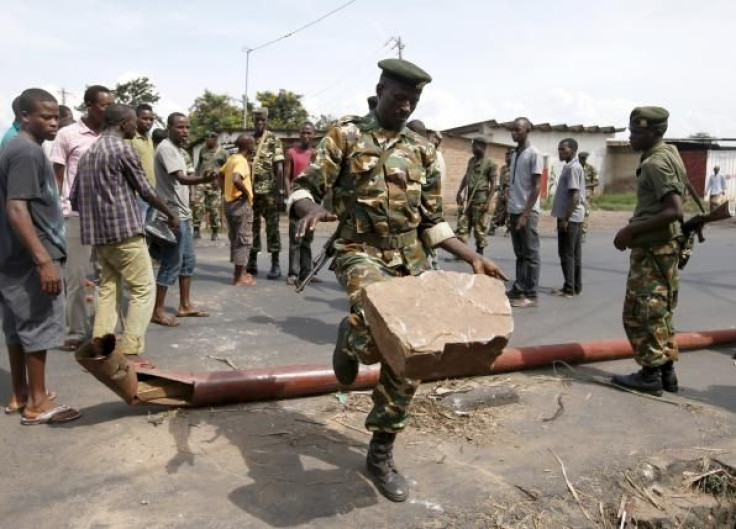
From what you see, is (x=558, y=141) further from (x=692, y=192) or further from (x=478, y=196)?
(x=692, y=192)

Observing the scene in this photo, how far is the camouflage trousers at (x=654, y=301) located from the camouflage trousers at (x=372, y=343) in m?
2.21

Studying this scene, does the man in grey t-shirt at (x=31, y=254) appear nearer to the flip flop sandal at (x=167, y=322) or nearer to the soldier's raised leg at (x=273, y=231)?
the flip flop sandal at (x=167, y=322)

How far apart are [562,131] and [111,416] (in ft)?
90.2

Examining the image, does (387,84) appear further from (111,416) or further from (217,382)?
(111,416)

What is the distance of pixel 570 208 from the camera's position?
7402 millimetres

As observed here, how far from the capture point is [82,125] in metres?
4.79

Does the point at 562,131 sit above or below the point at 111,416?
above

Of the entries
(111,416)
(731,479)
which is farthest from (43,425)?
(731,479)

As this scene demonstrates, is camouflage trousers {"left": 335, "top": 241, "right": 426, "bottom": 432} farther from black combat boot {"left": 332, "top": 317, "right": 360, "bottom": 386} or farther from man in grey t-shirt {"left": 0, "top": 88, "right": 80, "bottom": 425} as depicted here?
man in grey t-shirt {"left": 0, "top": 88, "right": 80, "bottom": 425}

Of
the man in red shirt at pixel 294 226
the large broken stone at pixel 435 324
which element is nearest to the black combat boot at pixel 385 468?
the large broken stone at pixel 435 324

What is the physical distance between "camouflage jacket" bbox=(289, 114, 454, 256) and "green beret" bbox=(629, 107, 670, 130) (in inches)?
78.4

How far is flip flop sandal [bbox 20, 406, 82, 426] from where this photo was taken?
3.44m

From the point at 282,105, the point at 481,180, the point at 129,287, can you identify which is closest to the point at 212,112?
the point at 282,105

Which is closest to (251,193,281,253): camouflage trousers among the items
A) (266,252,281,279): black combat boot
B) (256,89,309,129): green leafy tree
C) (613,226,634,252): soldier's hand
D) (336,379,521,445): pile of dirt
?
(266,252,281,279): black combat boot
